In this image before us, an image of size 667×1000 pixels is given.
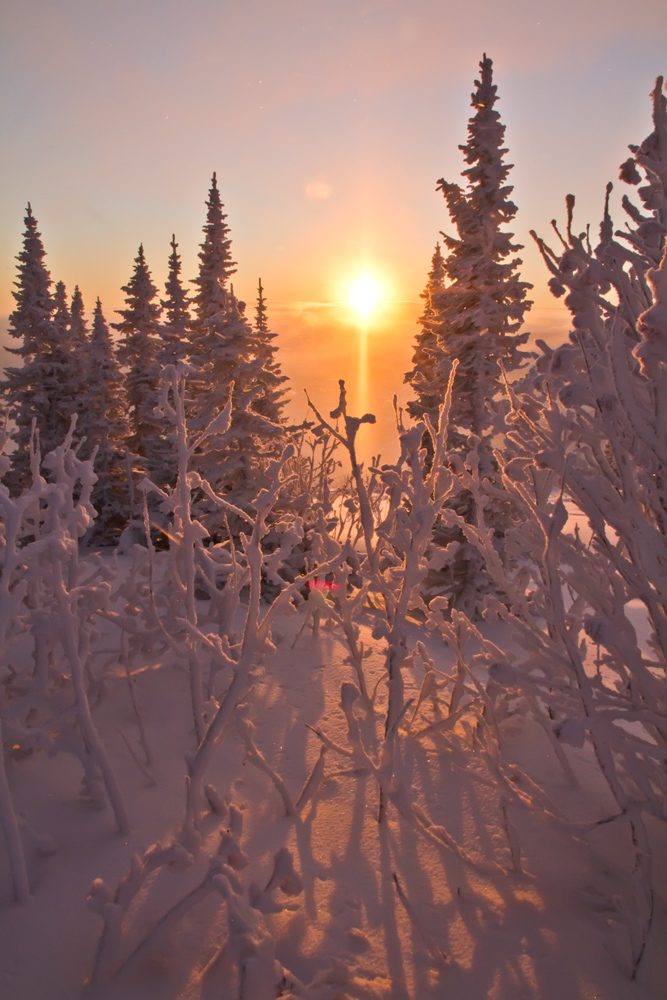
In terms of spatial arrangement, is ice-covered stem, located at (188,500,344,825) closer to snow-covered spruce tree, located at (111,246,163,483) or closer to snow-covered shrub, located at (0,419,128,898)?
snow-covered shrub, located at (0,419,128,898)

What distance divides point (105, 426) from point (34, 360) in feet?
10.7

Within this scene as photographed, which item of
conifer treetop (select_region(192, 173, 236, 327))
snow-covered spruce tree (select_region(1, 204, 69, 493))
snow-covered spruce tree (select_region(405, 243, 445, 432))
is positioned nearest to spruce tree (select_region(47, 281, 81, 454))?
snow-covered spruce tree (select_region(1, 204, 69, 493))

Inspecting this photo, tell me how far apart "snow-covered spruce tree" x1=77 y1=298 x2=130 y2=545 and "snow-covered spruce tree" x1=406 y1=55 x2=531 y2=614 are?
11302mm

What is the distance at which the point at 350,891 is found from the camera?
2473 mm

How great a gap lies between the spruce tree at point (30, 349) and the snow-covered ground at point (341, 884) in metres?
16.3

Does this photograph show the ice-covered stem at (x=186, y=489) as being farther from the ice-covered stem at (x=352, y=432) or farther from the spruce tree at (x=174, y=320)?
the spruce tree at (x=174, y=320)

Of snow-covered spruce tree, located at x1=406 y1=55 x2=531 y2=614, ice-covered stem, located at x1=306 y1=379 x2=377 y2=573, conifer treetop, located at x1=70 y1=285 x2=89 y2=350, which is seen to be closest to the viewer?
ice-covered stem, located at x1=306 y1=379 x2=377 y2=573

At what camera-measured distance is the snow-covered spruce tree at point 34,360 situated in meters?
17.3

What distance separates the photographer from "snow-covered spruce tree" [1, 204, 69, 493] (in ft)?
56.9

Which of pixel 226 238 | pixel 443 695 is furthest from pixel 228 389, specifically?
pixel 443 695

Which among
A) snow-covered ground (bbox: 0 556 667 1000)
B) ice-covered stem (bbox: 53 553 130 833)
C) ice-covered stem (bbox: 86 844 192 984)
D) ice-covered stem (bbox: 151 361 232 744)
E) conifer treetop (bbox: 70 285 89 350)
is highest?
conifer treetop (bbox: 70 285 89 350)

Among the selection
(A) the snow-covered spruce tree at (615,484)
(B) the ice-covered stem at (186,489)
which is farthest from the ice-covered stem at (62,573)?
(A) the snow-covered spruce tree at (615,484)

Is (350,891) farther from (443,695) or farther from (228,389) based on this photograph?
(228,389)

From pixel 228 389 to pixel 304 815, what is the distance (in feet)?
33.7
